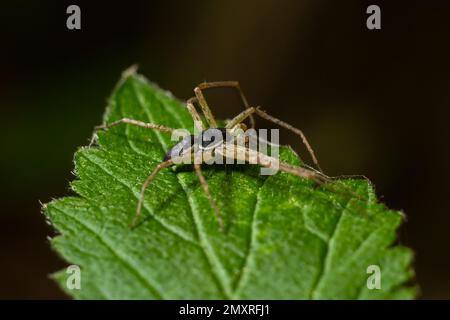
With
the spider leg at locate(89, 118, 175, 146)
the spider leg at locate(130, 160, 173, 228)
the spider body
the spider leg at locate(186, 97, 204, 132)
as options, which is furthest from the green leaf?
Answer: the spider leg at locate(186, 97, 204, 132)

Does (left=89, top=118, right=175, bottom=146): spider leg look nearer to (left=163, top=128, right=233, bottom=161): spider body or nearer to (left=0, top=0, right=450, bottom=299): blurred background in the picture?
(left=163, top=128, right=233, bottom=161): spider body

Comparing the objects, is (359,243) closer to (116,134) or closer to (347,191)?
(347,191)

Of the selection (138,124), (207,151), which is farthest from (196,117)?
(207,151)

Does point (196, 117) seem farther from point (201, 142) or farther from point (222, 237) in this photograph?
point (222, 237)

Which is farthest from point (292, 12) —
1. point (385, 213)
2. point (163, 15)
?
point (385, 213)

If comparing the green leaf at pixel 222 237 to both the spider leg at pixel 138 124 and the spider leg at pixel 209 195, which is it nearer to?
the spider leg at pixel 209 195
